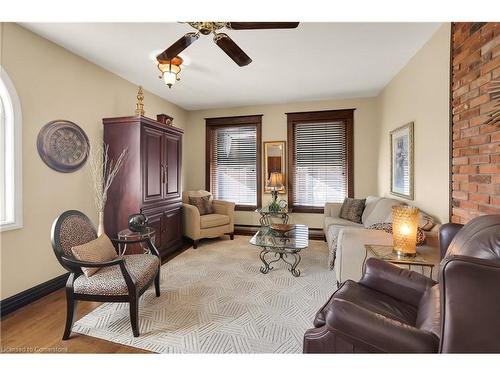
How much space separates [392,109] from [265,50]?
7.39 ft

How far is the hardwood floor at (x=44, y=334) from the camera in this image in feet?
5.50

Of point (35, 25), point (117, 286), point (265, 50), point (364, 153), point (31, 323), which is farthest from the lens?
point (364, 153)

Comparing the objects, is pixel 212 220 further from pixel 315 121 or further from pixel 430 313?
pixel 430 313

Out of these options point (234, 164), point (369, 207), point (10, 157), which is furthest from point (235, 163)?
point (10, 157)

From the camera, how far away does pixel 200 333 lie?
6.08ft

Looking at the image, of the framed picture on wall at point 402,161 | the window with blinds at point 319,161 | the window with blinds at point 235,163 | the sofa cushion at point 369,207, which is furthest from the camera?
Result: the window with blinds at point 235,163

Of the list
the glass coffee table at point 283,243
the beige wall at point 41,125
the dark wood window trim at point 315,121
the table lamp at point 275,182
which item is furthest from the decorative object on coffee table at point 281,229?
the beige wall at point 41,125

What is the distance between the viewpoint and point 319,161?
4.82 meters

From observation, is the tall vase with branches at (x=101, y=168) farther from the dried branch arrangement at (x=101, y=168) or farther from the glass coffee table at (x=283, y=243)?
the glass coffee table at (x=283, y=243)

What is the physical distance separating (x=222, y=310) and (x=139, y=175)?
192 centimetres

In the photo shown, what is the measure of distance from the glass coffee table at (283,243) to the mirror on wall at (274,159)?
1.66 meters
